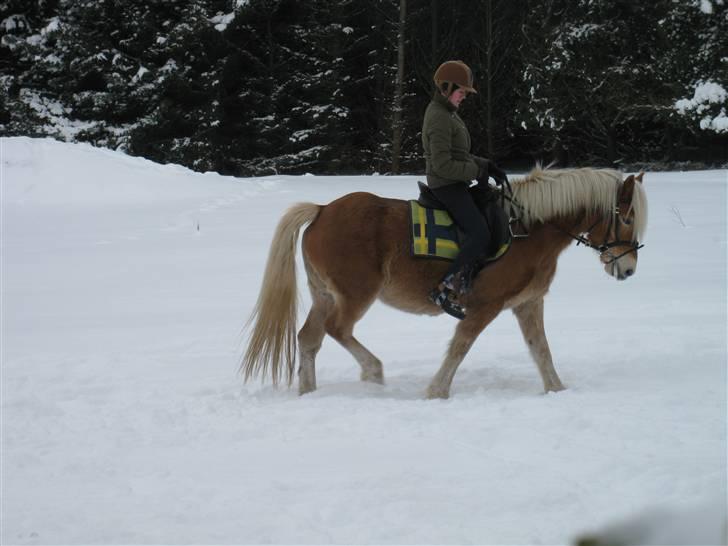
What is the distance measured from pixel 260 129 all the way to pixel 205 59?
3.08 meters

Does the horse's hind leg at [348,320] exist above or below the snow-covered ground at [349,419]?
above

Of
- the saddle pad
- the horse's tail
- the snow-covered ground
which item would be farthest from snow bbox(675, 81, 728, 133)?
the horse's tail

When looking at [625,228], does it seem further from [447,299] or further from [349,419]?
[349,419]

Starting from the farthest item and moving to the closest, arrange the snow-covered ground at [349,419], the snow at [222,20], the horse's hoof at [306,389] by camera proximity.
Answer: the snow at [222,20] < the horse's hoof at [306,389] < the snow-covered ground at [349,419]

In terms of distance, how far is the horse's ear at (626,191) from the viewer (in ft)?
18.5

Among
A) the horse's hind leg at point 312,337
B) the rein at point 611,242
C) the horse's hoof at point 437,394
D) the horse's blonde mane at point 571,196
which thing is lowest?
the horse's hoof at point 437,394

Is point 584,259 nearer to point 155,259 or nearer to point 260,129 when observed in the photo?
point 155,259

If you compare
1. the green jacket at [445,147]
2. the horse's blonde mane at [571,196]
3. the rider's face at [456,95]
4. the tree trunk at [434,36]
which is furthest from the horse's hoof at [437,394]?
the tree trunk at [434,36]

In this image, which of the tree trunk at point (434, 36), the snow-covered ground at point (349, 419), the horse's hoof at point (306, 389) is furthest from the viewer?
the tree trunk at point (434, 36)

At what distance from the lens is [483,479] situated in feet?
12.5

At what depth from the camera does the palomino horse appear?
5.63 meters

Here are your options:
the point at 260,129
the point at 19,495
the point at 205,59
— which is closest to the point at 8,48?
the point at 205,59

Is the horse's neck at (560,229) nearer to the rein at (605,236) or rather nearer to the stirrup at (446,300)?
the rein at (605,236)

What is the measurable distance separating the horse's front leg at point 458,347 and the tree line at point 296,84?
19.4 m
